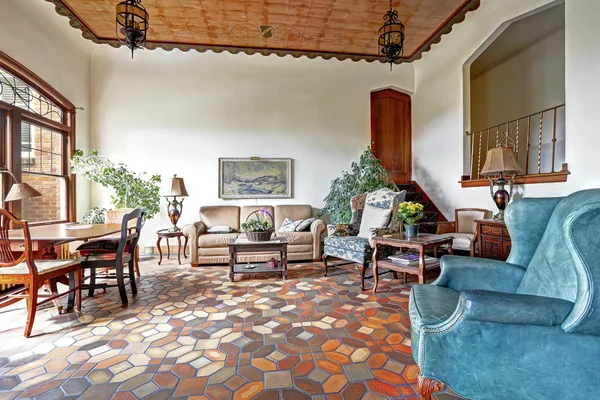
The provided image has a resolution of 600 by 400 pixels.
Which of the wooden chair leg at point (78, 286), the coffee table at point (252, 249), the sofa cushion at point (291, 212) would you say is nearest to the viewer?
the wooden chair leg at point (78, 286)

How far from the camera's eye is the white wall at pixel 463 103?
8.72 feet

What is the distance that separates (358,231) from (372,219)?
0.31 metres

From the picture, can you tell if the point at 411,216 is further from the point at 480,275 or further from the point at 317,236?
the point at 317,236

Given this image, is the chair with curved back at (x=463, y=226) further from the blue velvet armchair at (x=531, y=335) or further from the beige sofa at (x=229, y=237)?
the blue velvet armchair at (x=531, y=335)

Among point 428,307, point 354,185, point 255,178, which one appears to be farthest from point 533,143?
point 428,307

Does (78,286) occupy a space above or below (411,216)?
below

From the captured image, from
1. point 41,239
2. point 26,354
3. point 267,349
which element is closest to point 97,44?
point 41,239

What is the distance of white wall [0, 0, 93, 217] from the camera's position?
124 inches

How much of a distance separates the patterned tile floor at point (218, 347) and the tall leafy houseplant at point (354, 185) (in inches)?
74.0

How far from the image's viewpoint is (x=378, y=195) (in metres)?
3.61

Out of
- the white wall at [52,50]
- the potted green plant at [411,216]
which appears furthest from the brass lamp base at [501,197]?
the white wall at [52,50]

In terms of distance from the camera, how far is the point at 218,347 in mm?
1854

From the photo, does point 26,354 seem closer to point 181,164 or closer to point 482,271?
point 482,271

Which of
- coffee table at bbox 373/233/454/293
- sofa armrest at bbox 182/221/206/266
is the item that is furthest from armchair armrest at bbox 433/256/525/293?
sofa armrest at bbox 182/221/206/266
